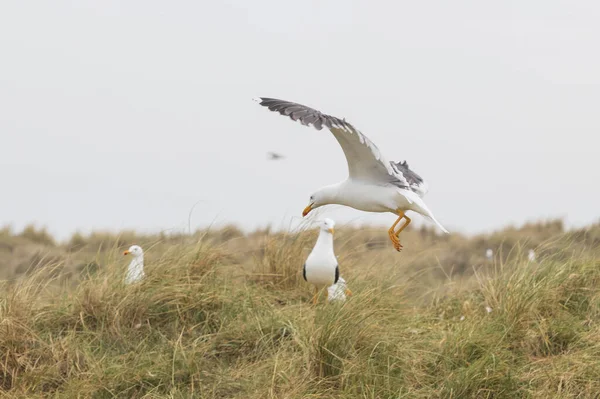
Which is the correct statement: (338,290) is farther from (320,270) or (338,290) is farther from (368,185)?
(368,185)

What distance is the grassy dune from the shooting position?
5.48 m

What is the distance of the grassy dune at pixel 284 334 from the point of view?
18.0 feet

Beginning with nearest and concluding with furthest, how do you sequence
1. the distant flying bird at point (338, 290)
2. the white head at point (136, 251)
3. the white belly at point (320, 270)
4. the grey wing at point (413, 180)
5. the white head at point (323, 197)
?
the white head at point (323, 197), the grey wing at point (413, 180), the white belly at point (320, 270), the distant flying bird at point (338, 290), the white head at point (136, 251)

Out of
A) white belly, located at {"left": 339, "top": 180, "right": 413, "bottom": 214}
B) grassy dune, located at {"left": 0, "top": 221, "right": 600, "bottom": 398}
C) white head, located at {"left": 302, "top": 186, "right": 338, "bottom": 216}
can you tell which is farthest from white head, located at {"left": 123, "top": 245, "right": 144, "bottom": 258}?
white belly, located at {"left": 339, "top": 180, "right": 413, "bottom": 214}

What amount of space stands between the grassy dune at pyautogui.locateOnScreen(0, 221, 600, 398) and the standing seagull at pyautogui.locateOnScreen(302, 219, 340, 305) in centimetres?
28

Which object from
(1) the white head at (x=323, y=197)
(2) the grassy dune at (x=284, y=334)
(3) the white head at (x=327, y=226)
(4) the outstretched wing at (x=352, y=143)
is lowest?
(2) the grassy dune at (x=284, y=334)

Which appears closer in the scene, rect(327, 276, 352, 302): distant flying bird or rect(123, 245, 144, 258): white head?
rect(327, 276, 352, 302): distant flying bird

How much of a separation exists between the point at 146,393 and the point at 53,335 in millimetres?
1225

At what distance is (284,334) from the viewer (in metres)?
6.22

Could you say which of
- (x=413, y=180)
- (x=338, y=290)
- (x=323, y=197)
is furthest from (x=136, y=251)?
(x=413, y=180)

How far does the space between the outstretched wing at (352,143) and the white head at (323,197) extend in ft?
0.56

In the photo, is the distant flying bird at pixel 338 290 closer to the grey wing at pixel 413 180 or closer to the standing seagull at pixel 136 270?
the grey wing at pixel 413 180

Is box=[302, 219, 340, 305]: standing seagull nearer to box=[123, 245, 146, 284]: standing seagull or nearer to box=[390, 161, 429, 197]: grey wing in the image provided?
box=[390, 161, 429, 197]: grey wing

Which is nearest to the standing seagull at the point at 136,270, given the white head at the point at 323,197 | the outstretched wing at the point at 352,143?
the white head at the point at 323,197
